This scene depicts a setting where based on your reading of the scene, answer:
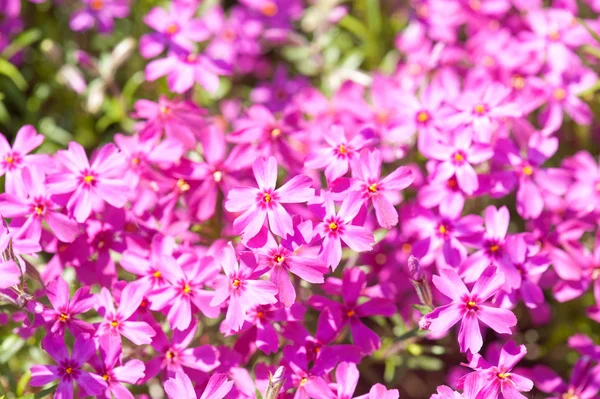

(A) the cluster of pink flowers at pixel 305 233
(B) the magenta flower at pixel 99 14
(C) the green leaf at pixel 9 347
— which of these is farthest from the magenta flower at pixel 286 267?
(B) the magenta flower at pixel 99 14

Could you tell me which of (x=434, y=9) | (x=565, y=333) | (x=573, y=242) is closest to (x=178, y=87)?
(x=434, y=9)

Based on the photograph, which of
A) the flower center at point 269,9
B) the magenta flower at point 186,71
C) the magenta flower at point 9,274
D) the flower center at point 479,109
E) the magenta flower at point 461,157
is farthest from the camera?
the flower center at point 269,9

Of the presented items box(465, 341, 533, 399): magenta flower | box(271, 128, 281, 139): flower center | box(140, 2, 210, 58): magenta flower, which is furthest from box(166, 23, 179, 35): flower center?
box(465, 341, 533, 399): magenta flower

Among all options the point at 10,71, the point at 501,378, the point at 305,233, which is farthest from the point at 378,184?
the point at 10,71

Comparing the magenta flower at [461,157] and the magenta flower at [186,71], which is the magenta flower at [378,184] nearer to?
the magenta flower at [461,157]

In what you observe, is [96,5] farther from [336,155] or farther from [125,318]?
[125,318]

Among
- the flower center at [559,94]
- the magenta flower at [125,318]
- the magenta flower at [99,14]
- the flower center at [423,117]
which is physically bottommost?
the magenta flower at [125,318]
